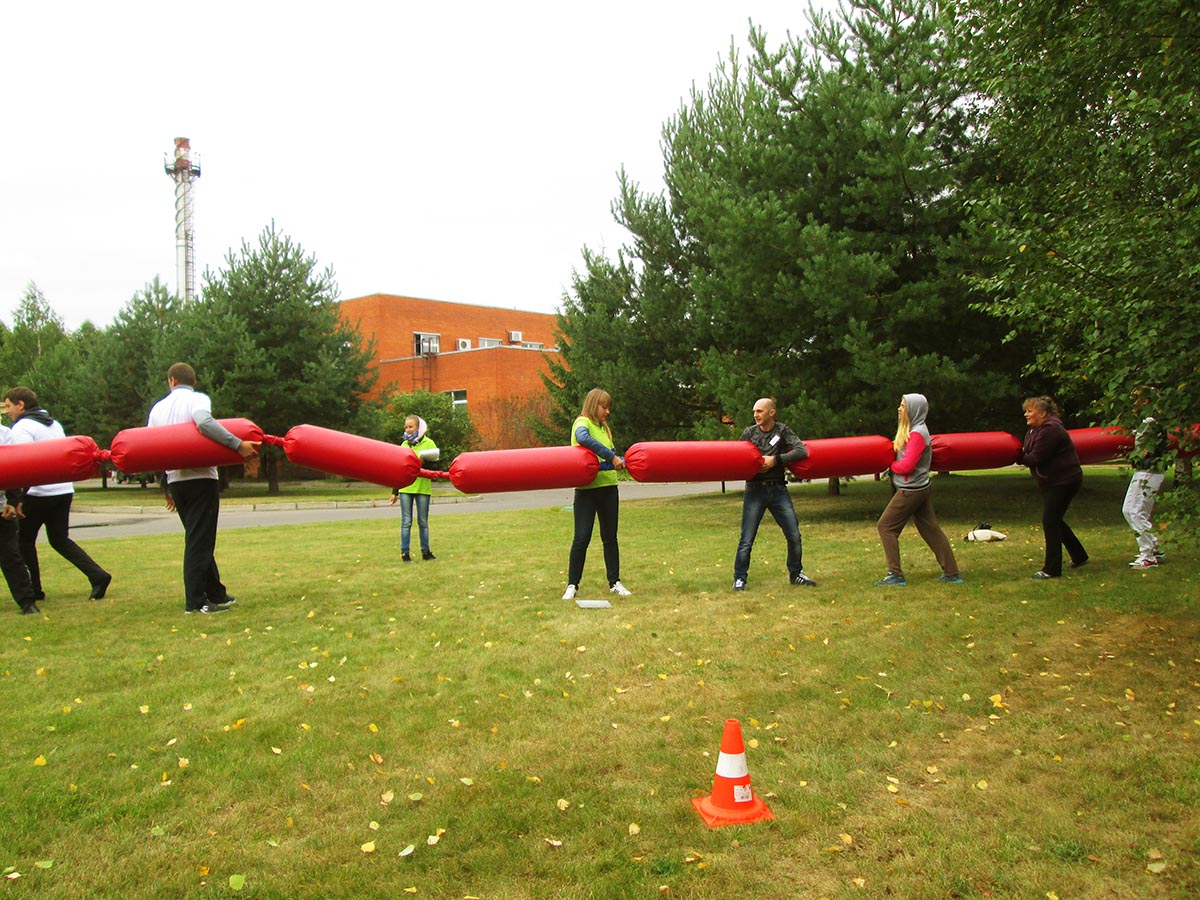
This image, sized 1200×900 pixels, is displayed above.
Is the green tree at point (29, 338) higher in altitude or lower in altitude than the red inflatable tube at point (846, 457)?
higher

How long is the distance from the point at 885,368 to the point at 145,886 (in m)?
12.4

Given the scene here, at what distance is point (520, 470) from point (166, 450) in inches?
127

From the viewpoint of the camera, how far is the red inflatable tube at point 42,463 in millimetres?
7715

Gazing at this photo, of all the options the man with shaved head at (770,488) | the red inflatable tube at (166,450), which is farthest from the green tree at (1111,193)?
the red inflatable tube at (166,450)

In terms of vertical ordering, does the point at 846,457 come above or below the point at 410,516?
above

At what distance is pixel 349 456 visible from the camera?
26.0 ft

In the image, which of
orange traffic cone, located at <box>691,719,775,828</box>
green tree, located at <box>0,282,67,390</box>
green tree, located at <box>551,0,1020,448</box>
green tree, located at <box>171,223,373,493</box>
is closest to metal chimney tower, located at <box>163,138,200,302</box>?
green tree, located at <box>0,282,67,390</box>

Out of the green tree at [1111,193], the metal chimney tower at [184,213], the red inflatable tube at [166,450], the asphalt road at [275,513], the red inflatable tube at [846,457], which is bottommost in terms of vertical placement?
the asphalt road at [275,513]

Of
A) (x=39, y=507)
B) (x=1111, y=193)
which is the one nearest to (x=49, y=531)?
(x=39, y=507)

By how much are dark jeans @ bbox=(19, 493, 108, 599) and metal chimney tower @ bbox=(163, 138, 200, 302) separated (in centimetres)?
4842

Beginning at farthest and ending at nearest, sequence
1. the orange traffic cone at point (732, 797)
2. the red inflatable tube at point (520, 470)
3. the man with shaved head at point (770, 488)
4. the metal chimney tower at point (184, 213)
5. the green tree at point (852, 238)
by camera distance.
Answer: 1. the metal chimney tower at point (184, 213)
2. the green tree at point (852, 238)
3. the man with shaved head at point (770, 488)
4. the red inflatable tube at point (520, 470)
5. the orange traffic cone at point (732, 797)

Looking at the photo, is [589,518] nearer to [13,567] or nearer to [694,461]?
[694,461]

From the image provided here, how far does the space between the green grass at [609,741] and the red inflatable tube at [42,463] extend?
135cm

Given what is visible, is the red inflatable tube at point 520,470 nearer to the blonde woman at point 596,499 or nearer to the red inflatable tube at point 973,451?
the blonde woman at point 596,499
